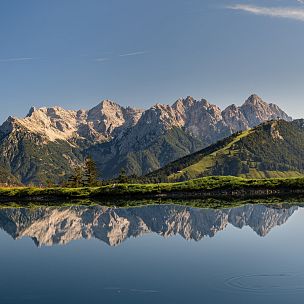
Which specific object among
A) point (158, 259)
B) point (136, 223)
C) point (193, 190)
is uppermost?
point (193, 190)

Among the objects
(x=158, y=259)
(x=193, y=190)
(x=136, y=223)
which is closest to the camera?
(x=158, y=259)

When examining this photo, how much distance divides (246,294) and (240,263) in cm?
878

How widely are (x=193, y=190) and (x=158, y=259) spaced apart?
7827 centimetres

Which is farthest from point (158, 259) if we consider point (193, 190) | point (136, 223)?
point (193, 190)

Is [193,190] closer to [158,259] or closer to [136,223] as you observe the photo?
[136,223]

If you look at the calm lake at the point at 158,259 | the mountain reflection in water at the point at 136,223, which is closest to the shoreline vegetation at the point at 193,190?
the mountain reflection in water at the point at 136,223

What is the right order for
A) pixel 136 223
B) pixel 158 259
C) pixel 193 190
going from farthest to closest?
pixel 193 190
pixel 136 223
pixel 158 259

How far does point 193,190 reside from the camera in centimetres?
11594

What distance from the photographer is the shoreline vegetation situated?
112 m

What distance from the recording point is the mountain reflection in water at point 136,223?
53.6 metres

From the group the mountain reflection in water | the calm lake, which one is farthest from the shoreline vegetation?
the calm lake

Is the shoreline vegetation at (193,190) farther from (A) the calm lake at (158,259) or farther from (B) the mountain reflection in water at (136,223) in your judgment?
(A) the calm lake at (158,259)

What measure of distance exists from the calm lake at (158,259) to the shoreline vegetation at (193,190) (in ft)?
137

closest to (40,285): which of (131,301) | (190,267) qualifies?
(131,301)
